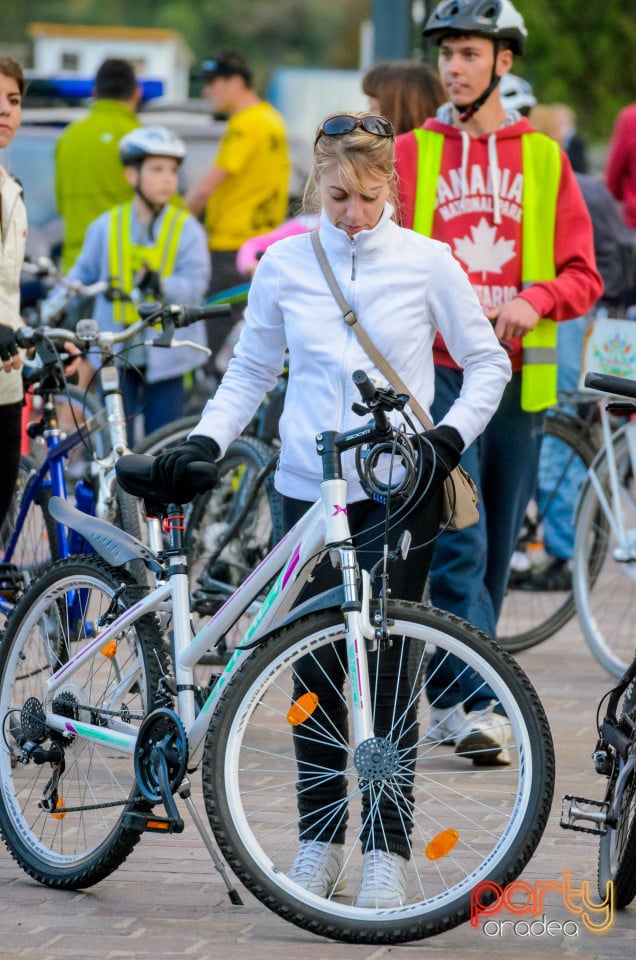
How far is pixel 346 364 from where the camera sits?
4242 mm

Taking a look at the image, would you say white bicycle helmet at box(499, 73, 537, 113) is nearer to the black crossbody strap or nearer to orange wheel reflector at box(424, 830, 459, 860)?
the black crossbody strap

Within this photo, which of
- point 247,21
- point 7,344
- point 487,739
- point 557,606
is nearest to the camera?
point 487,739

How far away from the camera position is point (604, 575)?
715 centimetres

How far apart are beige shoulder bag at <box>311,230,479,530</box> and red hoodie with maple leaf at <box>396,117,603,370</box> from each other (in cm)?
143

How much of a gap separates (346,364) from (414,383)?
0.20 meters

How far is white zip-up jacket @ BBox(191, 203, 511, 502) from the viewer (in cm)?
427

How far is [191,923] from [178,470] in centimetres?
99

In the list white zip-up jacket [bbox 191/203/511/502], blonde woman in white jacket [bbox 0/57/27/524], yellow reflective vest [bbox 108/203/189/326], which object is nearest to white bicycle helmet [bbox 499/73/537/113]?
yellow reflective vest [bbox 108/203/189/326]

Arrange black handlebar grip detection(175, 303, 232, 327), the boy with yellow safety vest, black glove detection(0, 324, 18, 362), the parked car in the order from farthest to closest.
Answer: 1. the parked car
2. the boy with yellow safety vest
3. black handlebar grip detection(175, 303, 232, 327)
4. black glove detection(0, 324, 18, 362)

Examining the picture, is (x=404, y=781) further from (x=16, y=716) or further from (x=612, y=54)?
(x=612, y=54)

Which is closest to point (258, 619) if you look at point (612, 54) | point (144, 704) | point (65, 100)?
point (144, 704)

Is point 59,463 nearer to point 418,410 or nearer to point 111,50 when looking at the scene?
point 418,410

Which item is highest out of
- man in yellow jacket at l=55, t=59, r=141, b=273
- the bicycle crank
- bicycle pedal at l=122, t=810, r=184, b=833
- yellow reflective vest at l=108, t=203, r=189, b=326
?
man in yellow jacket at l=55, t=59, r=141, b=273

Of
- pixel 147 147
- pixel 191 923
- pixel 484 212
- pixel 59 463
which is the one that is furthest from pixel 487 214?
pixel 147 147
